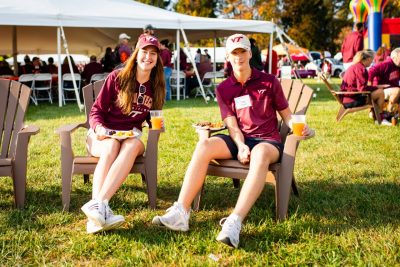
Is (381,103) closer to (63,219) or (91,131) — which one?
(91,131)

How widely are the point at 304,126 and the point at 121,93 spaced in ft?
4.74

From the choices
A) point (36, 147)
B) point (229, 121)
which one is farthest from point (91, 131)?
point (36, 147)

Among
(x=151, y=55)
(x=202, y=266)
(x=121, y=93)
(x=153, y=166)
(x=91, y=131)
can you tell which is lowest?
(x=202, y=266)

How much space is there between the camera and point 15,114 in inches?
151

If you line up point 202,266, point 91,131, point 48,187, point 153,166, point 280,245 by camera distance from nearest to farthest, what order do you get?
point 202,266, point 280,245, point 153,166, point 91,131, point 48,187

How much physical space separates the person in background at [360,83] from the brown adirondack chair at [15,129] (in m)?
5.32

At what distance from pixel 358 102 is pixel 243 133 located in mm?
4638

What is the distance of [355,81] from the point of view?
732cm

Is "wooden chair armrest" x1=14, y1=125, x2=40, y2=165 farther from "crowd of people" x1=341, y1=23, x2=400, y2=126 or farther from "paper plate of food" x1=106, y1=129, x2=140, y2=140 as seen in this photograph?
"crowd of people" x1=341, y1=23, x2=400, y2=126

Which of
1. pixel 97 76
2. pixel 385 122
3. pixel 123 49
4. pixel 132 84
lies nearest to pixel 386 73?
pixel 385 122

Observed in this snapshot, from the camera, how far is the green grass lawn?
2.62 metres

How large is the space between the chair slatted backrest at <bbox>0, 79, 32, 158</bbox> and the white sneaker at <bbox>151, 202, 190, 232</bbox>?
1.62m

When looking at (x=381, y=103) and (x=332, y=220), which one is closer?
(x=332, y=220)

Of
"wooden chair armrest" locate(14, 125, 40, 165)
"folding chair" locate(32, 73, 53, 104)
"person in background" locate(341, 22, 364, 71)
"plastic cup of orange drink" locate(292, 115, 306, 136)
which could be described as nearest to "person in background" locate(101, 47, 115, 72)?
"folding chair" locate(32, 73, 53, 104)
